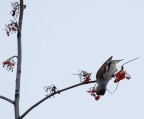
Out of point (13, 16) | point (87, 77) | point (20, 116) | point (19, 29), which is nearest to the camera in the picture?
point (20, 116)

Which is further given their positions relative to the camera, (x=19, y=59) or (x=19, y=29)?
(x=19, y=29)

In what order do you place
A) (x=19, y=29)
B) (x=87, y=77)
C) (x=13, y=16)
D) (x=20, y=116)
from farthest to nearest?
(x=13, y=16)
(x=19, y=29)
(x=87, y=77)
(x=20, y=116)

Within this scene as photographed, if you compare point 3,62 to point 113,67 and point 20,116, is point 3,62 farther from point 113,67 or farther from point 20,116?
point 113,67

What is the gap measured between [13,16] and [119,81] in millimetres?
2026

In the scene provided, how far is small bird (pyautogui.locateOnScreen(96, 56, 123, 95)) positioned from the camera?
3.04 meters

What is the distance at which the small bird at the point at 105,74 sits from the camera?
9.98 ft

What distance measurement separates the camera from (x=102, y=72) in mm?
3074

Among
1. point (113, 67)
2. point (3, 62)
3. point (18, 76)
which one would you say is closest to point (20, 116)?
point (18, 76)

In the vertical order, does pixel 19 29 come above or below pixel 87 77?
above

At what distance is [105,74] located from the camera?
10.1ft

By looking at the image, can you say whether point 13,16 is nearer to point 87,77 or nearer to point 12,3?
point 12,3

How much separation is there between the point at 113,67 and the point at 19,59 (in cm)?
121

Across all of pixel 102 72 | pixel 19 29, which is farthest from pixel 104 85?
pixel 19 29

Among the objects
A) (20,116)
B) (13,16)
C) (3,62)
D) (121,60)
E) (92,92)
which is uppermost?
(13,16)
